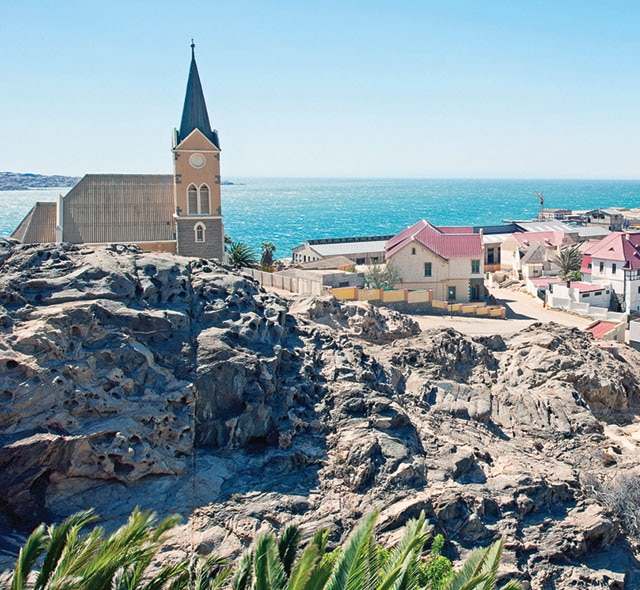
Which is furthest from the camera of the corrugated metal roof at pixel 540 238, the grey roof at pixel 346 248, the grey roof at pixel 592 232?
the grey roof at pixel 592 232

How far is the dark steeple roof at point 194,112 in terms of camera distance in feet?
128

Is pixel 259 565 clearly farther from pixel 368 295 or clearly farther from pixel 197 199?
pixel 197 199

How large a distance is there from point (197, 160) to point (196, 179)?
0.96 m

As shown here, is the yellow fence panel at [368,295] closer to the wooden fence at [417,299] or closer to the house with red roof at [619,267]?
the wooden fence at [417,299]

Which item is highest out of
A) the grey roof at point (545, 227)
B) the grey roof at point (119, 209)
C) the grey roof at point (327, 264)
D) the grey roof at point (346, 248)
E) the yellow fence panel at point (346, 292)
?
the grey roof at point (119, 209)

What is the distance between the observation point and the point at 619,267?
49281 millimetres

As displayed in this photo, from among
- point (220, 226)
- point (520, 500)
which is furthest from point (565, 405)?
point (220, 226)

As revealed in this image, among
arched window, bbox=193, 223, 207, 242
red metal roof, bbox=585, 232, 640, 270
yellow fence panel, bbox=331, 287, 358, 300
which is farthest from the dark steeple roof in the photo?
red metal roof, bbox=585, 232, 640, 270

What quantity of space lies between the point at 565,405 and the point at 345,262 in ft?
83.2

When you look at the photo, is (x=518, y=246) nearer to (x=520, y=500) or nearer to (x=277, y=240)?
Answer: (x=520, y=500)

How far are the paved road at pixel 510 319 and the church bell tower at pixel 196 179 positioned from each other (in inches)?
451

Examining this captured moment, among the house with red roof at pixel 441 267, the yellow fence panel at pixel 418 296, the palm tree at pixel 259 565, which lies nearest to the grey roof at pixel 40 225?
the yellow fence panel at pixel 418 296

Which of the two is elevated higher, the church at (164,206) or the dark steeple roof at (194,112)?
the dark steeple roof at (194,112)

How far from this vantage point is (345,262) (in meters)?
48.3
